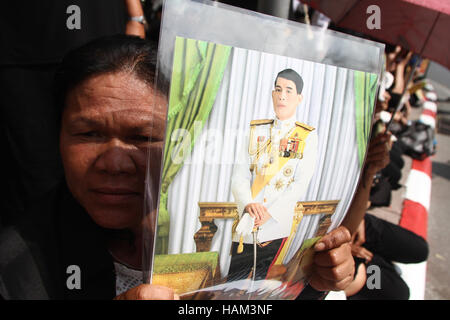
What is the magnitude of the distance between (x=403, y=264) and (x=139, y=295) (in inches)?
94.0

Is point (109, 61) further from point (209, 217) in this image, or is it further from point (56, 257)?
point (56, 257)

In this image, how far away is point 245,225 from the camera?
612mm

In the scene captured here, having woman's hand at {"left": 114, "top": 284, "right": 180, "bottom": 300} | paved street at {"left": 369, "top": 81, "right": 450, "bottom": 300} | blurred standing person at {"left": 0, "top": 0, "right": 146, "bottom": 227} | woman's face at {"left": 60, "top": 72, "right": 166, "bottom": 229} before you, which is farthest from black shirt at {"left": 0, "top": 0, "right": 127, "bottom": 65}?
paved street at {"left": 369, "top": 81, "right": 450, "bottom": 300}

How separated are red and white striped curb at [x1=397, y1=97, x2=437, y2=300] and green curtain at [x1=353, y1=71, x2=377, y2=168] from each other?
6.02ft

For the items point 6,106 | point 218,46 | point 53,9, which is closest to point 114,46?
point 218,46

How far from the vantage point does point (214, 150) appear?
55 cm

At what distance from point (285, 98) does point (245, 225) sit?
0.25m

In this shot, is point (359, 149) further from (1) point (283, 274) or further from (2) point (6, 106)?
(2) point (6, 106)

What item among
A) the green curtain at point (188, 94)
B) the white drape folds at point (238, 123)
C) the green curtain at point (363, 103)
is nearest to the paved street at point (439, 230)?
the green curtain at point (363, 103)

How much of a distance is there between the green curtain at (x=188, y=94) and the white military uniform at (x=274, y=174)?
0.32 feet

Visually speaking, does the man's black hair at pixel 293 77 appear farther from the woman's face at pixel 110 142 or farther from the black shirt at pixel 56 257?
the black shirt at pixel 56 257

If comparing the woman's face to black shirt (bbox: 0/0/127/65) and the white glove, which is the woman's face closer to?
the white glove

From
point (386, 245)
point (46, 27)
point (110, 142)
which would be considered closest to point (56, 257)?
point (110, 142)

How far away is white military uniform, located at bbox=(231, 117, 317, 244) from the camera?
1.89 feet
